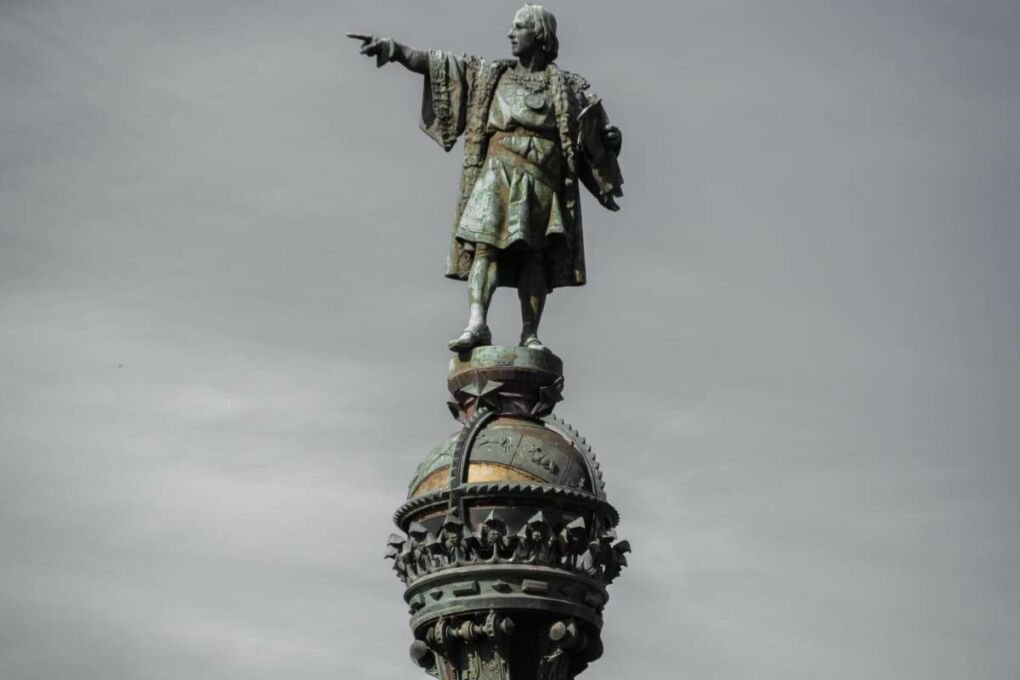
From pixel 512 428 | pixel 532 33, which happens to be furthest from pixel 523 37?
pixel 512 428

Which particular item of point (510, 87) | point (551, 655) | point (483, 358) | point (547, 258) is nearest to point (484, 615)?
point (551, 655)

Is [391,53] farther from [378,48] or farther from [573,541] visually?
[573,541]

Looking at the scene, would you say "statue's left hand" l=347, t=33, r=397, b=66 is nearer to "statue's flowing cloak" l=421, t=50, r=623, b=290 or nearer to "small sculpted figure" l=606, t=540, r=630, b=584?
"statue's flowing cloak" l=421, t=50, r=623, b=290

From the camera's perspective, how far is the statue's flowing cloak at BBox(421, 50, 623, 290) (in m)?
30.7

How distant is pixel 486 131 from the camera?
30906mm

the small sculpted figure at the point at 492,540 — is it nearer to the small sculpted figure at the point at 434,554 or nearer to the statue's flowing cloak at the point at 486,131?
the small sculpted figure at the point at 434,554

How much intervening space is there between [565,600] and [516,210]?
18.3ft

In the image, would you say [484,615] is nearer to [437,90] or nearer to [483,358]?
[483,358]

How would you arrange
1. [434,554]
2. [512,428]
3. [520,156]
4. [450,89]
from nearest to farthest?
[434,554]
[512,428]
[520,156]
[450,89]

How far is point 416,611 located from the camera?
28578mm

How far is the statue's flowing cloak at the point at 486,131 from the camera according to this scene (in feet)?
101

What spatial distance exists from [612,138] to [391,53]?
3.27m

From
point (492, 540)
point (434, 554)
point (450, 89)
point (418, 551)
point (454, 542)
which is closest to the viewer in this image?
point (492, 540)

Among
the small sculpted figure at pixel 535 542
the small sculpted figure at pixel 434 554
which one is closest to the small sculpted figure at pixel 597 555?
the small sculpted figure at pixel 535 542
